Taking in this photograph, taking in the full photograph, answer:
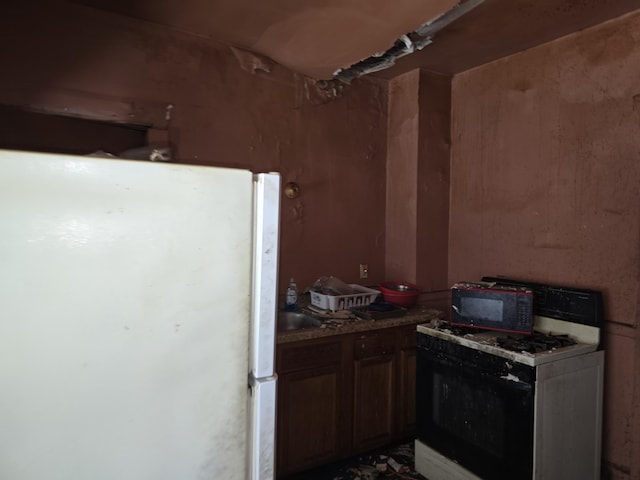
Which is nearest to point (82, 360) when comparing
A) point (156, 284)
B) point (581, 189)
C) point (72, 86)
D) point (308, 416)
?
point (156, 284)

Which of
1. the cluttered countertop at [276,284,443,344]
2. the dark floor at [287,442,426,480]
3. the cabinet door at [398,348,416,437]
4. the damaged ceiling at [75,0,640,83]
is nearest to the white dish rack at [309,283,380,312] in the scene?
the cluttered countertop at [276,284,443,344]

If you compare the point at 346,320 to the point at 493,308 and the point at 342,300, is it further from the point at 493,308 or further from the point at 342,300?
the point at 493,308

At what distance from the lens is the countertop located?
2.28 metres

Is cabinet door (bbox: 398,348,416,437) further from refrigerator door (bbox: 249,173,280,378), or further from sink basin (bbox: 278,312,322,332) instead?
refrigerator door (bbox: 249,173,280,378)

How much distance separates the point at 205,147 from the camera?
8.50ft

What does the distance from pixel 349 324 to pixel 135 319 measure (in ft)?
5.59

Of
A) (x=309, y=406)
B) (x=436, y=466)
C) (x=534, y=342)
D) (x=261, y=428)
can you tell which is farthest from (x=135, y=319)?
(x=436, y=466)

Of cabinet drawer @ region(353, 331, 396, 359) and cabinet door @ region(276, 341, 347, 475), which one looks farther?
cabinet drawer @ region(353, 331, 396, 359)

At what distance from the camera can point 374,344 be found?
258cm

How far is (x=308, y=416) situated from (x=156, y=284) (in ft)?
5.66

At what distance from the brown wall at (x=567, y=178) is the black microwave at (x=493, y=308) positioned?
49cm

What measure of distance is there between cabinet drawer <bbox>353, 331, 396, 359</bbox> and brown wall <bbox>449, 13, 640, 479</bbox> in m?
0.89

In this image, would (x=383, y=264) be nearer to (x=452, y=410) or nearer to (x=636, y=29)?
(x=452, y=410)

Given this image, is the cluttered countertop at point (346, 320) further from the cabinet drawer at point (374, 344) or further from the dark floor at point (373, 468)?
the dark floor at point (373, 468)
